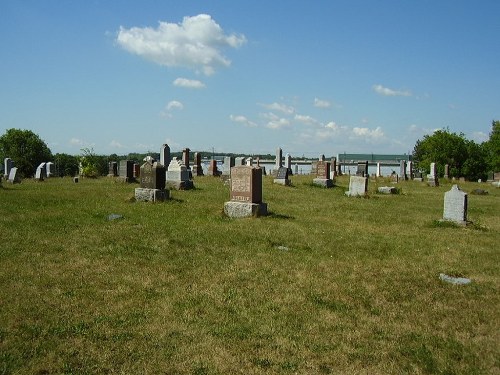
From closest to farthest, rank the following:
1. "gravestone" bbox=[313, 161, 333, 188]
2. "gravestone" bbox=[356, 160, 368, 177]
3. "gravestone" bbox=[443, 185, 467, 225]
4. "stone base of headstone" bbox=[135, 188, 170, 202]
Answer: "gravestone" bbox=[443, 185, 467, 225]
"stone base of headstone" bbox=[135, 188, 170, 202]
"gravestone" bbox=[313, 161, 333, 188]
"gravestone" bbox=[356, 160, 368, 177]

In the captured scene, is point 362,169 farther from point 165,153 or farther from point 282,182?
point 165,153

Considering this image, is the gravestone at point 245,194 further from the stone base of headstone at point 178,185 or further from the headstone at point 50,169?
the headstone at point 50,169

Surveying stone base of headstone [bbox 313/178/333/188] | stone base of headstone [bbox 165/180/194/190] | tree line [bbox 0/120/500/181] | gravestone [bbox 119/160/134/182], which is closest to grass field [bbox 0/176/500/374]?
stone base of headstone [bbox 165/180/194/190]

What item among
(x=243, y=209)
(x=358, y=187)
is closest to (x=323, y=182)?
(x=358, y=187)

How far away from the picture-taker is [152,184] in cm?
1591

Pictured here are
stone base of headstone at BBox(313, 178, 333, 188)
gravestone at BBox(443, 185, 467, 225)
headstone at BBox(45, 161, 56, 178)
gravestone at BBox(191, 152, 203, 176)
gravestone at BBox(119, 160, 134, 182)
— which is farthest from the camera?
gravestone at BBox(191, 152, 203, 176)

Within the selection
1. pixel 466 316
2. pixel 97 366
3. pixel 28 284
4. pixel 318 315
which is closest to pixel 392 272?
pixel 466 316

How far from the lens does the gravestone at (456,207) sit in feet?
44.3

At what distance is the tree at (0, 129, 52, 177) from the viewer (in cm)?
5900

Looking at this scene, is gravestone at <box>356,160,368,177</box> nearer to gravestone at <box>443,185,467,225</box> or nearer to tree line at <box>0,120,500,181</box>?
gravestone at <box>443,185,467,225</box>

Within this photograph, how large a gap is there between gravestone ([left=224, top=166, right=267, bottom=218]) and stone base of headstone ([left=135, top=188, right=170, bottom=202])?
3.32 m

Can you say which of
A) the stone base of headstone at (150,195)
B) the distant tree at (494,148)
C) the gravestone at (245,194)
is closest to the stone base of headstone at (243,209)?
the gravestone at (245,194)

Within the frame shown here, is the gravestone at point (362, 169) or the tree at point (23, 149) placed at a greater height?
the tree at point (23, 149)

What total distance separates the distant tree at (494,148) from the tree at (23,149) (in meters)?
59.7
